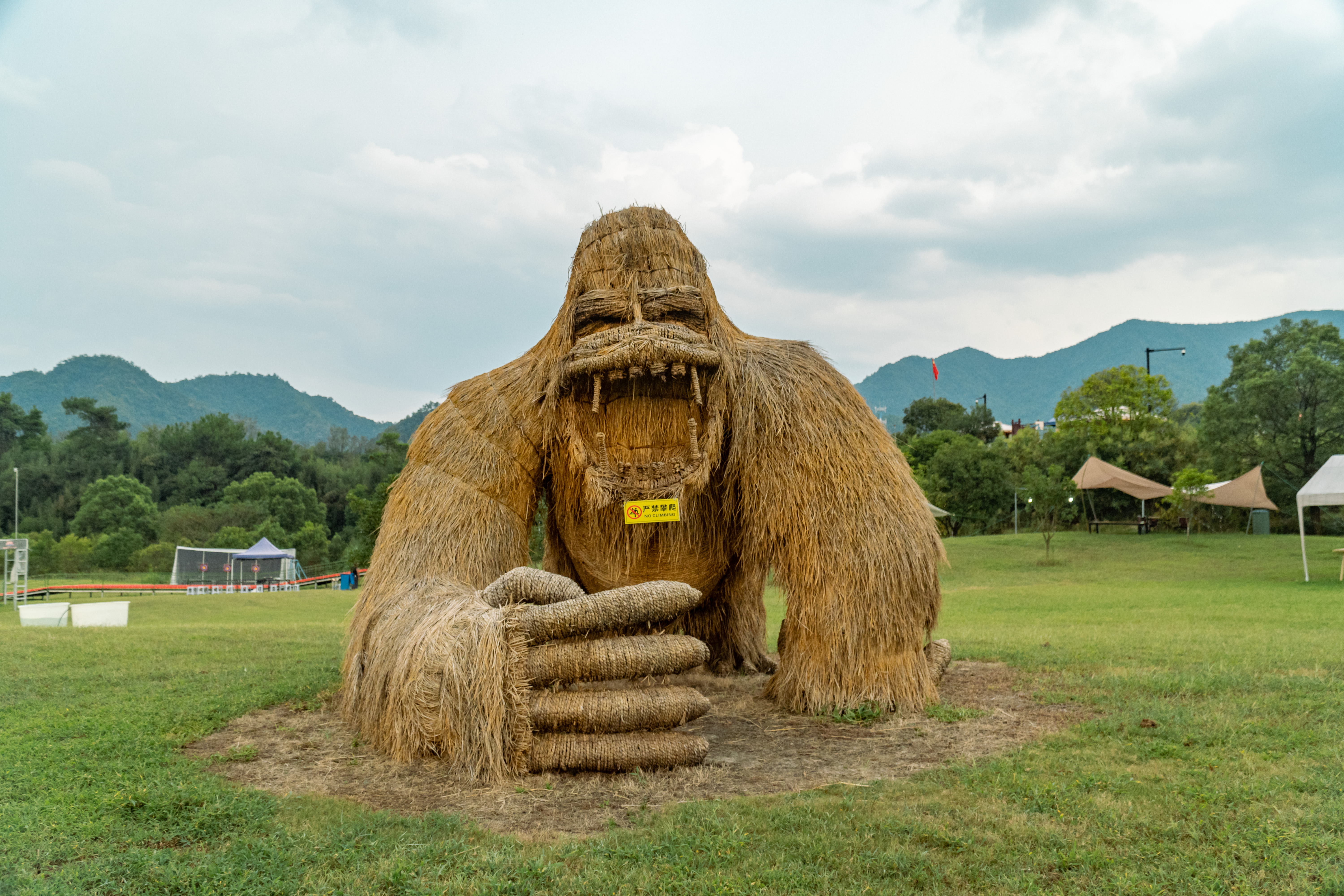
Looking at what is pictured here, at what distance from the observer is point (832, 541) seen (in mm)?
4703

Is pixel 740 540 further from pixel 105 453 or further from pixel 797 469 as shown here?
pixel 105 453

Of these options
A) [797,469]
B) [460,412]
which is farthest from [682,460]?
[460,412]

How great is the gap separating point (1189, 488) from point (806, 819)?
27.9 meters

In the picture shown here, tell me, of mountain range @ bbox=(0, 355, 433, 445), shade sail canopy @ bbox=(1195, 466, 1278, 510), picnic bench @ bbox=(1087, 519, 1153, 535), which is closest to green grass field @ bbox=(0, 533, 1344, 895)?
shade sail canopy @ bbox=(1195, 466, 1278, 510)

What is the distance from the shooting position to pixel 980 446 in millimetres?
38500

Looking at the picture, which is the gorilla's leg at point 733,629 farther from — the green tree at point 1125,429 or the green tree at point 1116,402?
the green tree at point 1116,402

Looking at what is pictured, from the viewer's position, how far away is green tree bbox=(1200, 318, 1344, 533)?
2503cm

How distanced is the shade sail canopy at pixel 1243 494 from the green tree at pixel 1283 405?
450 millimetres

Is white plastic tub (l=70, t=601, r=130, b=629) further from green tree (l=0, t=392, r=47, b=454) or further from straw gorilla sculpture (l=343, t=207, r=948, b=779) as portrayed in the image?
green tree (l=0, t=392, r=47, b=454)

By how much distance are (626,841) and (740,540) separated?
255cm

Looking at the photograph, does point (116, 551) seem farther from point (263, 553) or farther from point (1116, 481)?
point (1116, 481)

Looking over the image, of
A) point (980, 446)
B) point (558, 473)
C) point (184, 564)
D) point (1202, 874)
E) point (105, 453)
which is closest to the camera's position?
point (1202, 874)

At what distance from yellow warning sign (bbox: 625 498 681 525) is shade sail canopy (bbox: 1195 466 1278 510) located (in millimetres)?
28405

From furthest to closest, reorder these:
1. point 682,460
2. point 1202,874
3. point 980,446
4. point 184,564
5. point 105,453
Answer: point 105,453, point 980,446, point 184,564, point 682,460, point 1202,874
